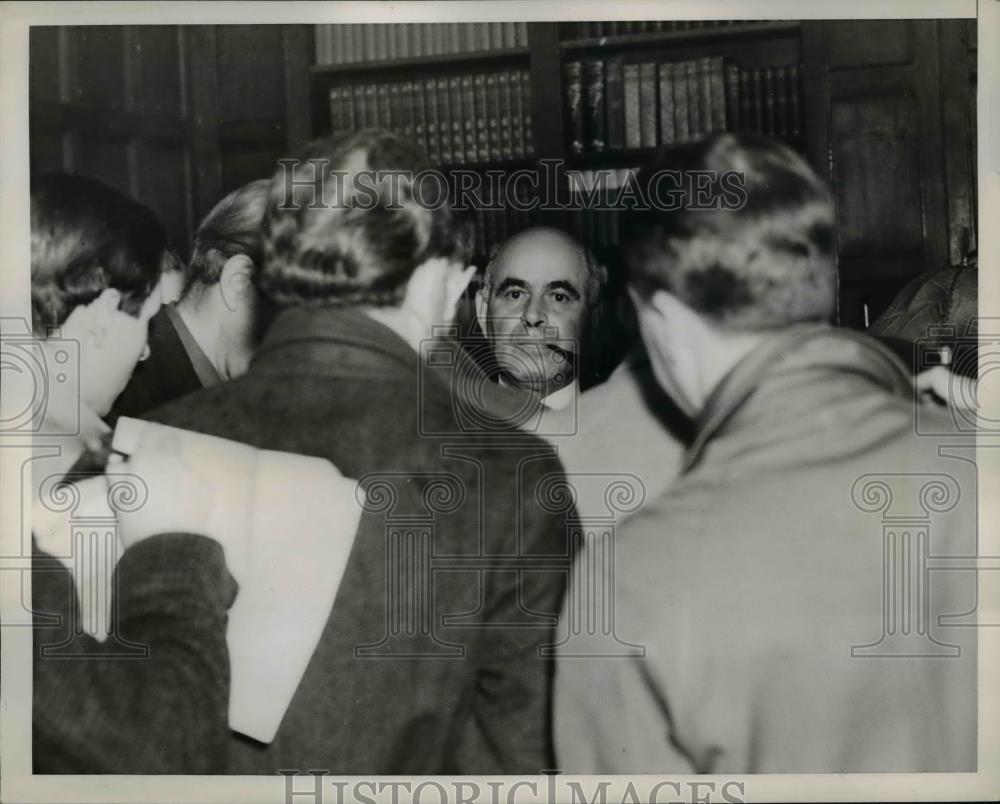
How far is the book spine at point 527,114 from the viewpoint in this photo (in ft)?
6.61

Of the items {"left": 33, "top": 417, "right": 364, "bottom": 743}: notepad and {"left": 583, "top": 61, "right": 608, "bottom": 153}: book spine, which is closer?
{"left": 33, "top": 417, "right": 364, "bottom": 743}: notepad

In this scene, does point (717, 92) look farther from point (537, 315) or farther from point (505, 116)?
point (537, 315)

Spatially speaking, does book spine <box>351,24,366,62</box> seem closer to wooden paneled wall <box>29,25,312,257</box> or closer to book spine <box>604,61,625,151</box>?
wooden paneled wall <box>29,25,312,257</box>

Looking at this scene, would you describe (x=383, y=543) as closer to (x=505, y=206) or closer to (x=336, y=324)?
(x=336, y=324)

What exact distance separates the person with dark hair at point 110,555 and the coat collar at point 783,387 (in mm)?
1011

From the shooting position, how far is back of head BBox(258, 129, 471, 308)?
6.43 ft

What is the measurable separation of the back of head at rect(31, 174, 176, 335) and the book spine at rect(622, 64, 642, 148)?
100 cm

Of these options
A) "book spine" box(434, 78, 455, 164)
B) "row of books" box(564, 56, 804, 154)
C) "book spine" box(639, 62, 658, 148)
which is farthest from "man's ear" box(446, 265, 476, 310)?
"book spine" box(639, 62, 658, 148)

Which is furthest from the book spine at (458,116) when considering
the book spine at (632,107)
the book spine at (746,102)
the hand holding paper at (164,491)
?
the hand holding paper at (164,491)

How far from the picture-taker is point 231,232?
6.49 feet

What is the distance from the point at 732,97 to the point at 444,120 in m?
0.59

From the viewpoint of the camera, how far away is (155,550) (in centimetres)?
196

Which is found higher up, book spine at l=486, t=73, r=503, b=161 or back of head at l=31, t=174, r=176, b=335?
book spine at l=486, t=73, r=503, b=161

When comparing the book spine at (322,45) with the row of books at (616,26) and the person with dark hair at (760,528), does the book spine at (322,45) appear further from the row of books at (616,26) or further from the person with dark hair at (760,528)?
the person with dark hair at (760,528)
